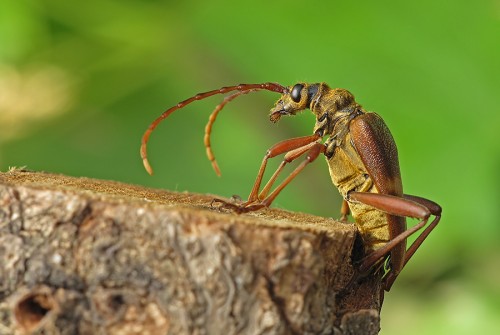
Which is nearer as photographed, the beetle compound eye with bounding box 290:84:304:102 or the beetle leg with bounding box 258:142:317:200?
the beetle leg with bounding box 258:142:317:200

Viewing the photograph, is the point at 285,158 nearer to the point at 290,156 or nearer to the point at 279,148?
the point at 290,156

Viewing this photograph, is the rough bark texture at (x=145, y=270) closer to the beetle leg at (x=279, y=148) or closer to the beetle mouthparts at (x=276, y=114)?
the beetle leg at (x=279, y=148)

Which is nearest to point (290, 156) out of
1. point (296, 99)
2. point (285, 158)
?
point (285, 158)

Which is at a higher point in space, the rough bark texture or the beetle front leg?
the beetle front leg

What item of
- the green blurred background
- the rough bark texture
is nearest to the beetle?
the rough bark texture

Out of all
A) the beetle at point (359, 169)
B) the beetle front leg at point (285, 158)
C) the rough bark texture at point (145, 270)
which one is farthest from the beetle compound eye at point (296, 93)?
the rough bark texture at point (145, 270)

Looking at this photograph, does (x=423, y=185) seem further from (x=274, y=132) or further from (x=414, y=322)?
(x=274, y=132)

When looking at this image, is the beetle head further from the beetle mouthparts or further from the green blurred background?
the green blurred background
